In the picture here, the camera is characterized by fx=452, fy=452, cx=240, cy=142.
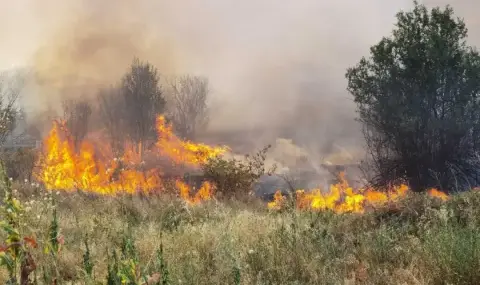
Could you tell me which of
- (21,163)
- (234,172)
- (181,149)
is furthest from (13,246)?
(21,163)

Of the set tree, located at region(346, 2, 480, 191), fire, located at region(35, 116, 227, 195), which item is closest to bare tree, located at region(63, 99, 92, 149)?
fire, located at region(35, 116, 227, 195)

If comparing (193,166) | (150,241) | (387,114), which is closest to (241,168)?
(193,166)

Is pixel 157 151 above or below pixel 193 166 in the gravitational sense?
above

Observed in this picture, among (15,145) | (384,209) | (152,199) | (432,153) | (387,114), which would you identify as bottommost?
(384,209)

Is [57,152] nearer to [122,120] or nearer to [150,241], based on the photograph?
[122,120]

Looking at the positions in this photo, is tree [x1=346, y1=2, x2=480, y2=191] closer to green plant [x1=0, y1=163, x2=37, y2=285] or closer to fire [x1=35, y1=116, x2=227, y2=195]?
fire [x1=35, y1=116, x2=227, y2=195]

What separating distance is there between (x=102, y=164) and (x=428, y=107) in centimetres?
1536

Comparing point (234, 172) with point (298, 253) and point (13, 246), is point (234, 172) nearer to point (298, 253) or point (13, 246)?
point (298, 253)

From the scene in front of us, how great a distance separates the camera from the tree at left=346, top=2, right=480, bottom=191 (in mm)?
15914

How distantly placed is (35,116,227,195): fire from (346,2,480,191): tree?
276 inches

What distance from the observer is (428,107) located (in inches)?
642

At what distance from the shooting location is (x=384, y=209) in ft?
24.2

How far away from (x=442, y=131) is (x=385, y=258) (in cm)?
1281

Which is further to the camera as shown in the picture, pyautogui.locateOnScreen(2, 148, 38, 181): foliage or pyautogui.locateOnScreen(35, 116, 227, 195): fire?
pyautogui.locateOnScreen(2, 148, 38, 181): foliage
